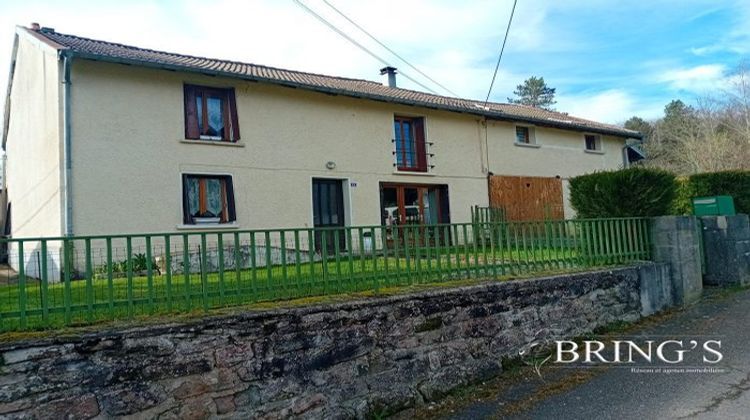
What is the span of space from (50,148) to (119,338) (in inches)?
395

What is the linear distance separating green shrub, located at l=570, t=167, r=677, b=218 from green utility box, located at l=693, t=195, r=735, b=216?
58.6 inches

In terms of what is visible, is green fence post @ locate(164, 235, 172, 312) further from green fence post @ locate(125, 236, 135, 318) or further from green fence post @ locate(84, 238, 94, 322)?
green fence post @ locate(84, 238, 94, 322)

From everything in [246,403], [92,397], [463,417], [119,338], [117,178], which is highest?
[117,178]

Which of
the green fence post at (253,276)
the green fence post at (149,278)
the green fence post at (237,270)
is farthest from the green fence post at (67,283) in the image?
the green fence post at (253,276)

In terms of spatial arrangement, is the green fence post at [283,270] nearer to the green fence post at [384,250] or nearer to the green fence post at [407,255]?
the green fence post at [384,250]

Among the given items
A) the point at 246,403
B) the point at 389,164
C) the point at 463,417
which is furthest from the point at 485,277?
the point at 389,164

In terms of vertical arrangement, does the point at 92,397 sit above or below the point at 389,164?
below

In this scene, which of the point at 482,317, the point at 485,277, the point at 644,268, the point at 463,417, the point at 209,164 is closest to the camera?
the point at 463,417

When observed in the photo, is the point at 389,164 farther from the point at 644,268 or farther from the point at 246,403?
the point at 246,403

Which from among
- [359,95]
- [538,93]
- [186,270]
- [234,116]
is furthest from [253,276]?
[538,93]

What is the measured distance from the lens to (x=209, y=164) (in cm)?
1223

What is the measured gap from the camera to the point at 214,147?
1233 cm

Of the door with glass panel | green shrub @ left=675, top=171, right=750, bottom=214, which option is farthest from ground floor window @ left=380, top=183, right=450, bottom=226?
green shrub @ left=675, top=171, right=750, bottom=214

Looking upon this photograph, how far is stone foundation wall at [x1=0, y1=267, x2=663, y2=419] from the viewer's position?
3223 millimetres
